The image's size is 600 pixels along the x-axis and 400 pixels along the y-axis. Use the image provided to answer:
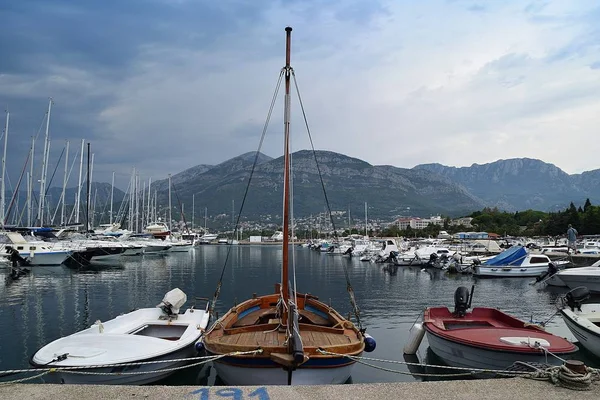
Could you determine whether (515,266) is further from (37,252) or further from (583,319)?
(37,252)

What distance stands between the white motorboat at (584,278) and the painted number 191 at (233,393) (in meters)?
29.6

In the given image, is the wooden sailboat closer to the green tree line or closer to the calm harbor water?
the calm harbor water

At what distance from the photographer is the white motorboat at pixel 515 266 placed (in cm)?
4138

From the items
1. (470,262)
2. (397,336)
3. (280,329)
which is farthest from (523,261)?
(280,329)

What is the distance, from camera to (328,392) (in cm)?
657

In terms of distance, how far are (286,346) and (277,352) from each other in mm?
216

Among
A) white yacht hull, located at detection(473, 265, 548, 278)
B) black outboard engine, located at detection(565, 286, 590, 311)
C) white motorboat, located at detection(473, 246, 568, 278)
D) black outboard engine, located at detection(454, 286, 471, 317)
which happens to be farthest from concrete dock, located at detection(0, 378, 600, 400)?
white motorboat, located at detection(473, 246, 568, 278)

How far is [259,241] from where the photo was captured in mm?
175875

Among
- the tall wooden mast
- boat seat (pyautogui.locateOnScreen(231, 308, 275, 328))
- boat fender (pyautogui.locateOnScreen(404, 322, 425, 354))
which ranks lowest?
boat fender (pyautogui.locateOnScreen(404, 322, 425, 354))

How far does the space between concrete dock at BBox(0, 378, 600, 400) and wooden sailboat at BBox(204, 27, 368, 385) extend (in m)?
1.70

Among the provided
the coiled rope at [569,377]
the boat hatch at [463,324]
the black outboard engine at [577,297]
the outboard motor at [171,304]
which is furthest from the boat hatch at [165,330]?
the black outboard engine at [577,297]

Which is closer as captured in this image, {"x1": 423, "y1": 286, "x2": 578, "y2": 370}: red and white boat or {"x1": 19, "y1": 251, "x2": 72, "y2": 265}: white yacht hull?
{"x1": 423, "y1": 286, "x2": 578, "y2": 370}: red and white boat

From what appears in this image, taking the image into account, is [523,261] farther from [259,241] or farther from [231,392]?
[259,241]

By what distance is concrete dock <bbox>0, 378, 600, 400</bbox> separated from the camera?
6.38 meters
